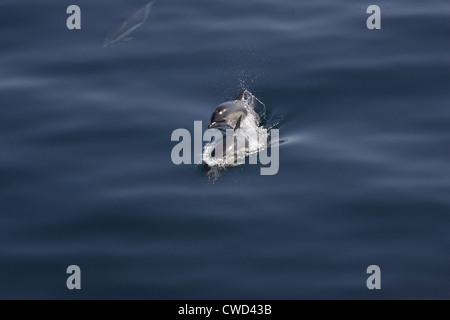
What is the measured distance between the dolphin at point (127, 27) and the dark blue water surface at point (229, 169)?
0.26m

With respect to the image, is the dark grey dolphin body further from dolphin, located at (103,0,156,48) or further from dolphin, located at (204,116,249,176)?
dolphin, located at (103,0,156,48)

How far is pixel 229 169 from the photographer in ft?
41.4

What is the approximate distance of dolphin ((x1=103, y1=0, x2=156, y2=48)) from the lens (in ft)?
55.8

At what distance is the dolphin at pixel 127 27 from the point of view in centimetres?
1700

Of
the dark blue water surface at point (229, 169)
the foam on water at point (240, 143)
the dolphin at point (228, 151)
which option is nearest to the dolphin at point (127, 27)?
the dark blue water surface at point (229, 169)

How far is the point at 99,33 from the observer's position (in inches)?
675

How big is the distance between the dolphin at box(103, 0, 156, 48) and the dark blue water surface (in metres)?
0.26

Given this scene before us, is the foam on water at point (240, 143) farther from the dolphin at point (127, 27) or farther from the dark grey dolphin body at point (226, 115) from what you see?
the dolphin at point (127, 27)

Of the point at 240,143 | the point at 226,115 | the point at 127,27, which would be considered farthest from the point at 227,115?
the point at 127,27

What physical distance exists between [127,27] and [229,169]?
21.2ft

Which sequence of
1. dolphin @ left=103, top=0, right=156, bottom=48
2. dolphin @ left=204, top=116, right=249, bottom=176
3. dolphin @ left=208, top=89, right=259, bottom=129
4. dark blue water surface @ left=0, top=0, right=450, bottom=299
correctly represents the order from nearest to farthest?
dark blue water surface @ left=0, top=0, right=450, bottom=299 < dolphin @ left=204, top=116, right=249, bottom=176 < dolphin @ left=208, top=89, right=259, bottom=129 < dolphin @ left=103, top=0, right=156, bottom=48

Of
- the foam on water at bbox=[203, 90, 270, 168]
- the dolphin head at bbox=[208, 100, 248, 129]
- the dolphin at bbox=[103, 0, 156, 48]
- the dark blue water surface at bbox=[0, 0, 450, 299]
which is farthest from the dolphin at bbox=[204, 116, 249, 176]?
the dolphin at bbox=[103, 0, 156, 48]

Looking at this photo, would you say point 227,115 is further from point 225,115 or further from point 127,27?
point 127,27
